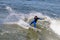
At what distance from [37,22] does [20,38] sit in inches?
140

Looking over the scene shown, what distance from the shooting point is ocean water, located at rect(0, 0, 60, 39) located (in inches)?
1051

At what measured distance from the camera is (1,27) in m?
23.7

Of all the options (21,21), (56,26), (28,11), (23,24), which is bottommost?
(28,11)

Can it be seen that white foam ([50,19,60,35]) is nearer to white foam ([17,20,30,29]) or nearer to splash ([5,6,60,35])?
splash ([5,6,60,35])

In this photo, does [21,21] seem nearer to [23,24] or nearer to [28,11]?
[23,24]

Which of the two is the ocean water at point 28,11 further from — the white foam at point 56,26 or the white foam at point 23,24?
the white foam at point 23,24

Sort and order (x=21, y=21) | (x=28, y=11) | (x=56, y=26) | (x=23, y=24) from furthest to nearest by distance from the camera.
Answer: (x=28, y=11), (x=56, y=26), (x=21, y=21), (x=23, y=24)

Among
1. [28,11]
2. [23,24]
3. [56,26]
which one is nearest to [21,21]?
[23,24]

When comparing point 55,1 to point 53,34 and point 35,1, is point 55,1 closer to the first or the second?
point 35,1

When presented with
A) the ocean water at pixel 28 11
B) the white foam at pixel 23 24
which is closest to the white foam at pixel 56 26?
the ocean water at pixel 28 11

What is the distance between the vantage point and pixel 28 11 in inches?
1268

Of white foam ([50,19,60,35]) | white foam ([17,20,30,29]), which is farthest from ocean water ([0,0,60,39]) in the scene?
white foam ([17,20,30,29])

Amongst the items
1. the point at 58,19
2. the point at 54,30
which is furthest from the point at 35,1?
the point at 54,30

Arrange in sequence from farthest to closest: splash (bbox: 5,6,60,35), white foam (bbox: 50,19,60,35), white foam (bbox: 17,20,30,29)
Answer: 1. splash (bbox: 5,6,60,35)
2. white foam (bbox: 50,19,60,35)
3. white foam (bbox: 17,20,30,29)
